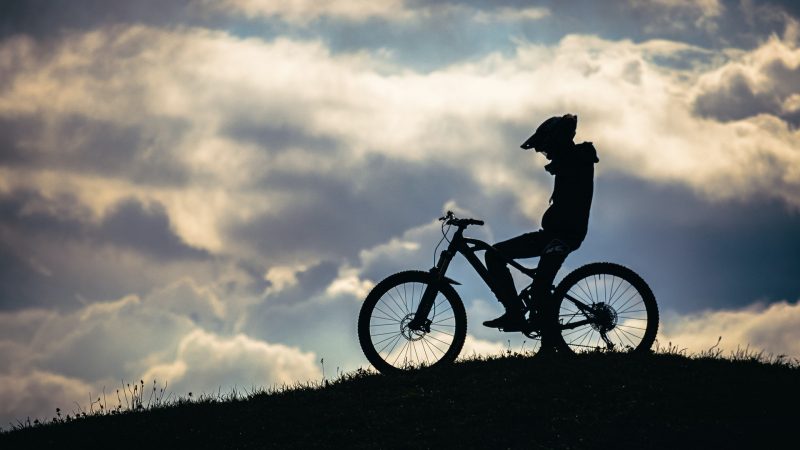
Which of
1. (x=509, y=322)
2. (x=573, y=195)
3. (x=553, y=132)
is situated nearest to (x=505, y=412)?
(x=509, y=322)

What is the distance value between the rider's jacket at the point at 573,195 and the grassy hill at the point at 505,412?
5.88 feet

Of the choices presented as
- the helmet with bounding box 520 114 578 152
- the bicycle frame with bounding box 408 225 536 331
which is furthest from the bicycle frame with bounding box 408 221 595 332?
the helmet with bounding box 520 114 578 152

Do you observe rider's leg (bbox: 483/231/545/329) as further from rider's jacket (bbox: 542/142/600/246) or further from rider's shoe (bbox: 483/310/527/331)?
rider's jacket (bbox: 542/142/600/246)

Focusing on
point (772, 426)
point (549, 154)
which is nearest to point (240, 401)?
point (549, 154)

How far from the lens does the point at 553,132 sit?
40.7 ft

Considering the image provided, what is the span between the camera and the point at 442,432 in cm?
1037

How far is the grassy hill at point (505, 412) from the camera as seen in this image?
10.2m

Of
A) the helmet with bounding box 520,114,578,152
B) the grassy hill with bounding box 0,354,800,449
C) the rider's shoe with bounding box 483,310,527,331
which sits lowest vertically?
the grassy hill with bounding box 0,354,800,449

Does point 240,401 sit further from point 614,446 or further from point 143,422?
point 614,446

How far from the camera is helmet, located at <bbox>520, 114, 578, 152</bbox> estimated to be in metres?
12.4

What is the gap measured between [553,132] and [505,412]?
3.96 meters

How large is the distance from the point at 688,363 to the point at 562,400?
8.60 ft

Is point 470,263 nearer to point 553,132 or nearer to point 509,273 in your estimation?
point 509,273

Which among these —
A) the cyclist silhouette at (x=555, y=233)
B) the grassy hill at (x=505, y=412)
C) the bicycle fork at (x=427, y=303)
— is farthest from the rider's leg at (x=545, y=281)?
the bicycle fork at (x=427, y=303)
